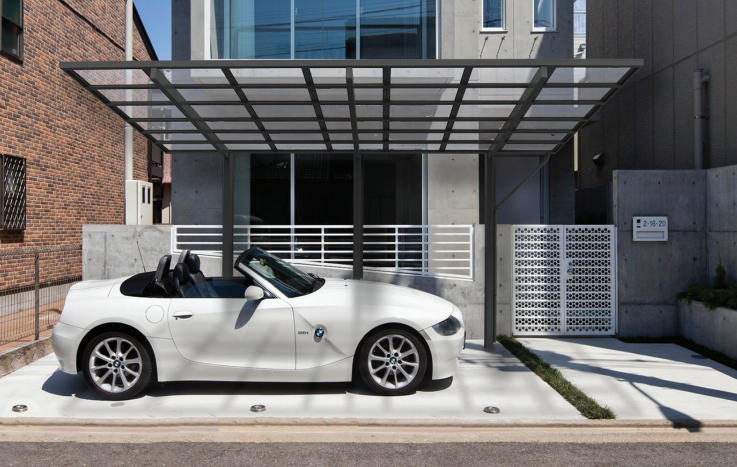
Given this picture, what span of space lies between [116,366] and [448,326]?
328 centimetres

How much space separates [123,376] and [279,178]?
5.88m

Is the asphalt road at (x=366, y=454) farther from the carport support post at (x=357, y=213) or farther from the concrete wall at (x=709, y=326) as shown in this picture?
the carport support post at (x=357, y=213)

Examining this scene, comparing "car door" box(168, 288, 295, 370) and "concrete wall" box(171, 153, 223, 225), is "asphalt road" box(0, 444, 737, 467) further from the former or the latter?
"concrete wall" box(171, 153, 223, 225)

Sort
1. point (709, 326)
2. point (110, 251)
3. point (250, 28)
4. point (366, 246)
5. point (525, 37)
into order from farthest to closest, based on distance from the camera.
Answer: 1. point (525, 37)
2. point (366, 246)
3. point (250, 28)
4. point (110, 251)
5. point (709, 326)

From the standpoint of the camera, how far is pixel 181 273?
6.09 m

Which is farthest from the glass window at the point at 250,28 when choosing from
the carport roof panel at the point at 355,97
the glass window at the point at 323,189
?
the carport roof panel at the point at 355,97

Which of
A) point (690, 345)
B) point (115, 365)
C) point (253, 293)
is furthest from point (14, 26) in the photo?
point (690, 345)

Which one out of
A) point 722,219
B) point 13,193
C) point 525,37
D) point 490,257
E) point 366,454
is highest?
point 525,37

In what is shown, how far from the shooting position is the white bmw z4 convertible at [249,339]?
5.82 m

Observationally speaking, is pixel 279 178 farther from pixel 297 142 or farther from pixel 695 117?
pixel 695 117

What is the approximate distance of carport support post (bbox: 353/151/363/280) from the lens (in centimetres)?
863

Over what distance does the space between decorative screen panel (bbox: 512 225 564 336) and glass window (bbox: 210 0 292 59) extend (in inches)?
220

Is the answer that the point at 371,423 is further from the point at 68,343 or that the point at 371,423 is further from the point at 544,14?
the point at 544,14

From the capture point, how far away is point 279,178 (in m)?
11.2
